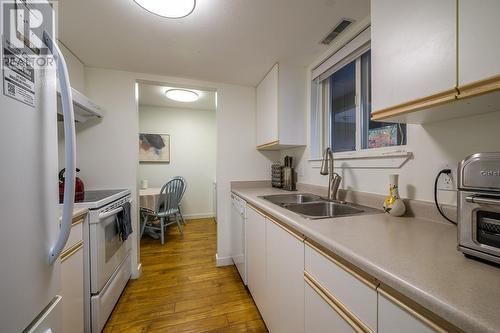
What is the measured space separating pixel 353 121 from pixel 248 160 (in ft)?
4.21

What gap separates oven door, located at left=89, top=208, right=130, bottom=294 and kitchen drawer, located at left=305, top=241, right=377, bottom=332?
1.42 metres

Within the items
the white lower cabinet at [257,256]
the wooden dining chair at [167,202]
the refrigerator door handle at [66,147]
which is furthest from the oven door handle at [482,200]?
the wooden dining chair at [167,202]

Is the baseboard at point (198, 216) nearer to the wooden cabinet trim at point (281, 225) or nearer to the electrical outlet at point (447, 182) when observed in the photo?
the wooden cabinet trim at point (281, 225)

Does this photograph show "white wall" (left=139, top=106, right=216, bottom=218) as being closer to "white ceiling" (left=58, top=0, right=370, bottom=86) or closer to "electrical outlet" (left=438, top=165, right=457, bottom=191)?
"white ceiling" (left=58, top=0, right=370, bottom=86)

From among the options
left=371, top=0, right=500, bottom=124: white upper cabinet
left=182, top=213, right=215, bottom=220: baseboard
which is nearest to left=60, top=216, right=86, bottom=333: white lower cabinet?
left=371, top=0, right=500, bottom=124: white upper cabinet

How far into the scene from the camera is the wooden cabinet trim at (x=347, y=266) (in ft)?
2.00

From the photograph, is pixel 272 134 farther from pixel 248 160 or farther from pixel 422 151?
pixel 422 151

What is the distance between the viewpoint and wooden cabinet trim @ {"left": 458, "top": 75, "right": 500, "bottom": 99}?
0.59m

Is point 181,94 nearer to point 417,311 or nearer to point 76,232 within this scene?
point 76,232

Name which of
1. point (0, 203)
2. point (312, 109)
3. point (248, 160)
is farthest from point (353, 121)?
point (0, 203)

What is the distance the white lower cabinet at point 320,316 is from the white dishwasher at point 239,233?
104 cm

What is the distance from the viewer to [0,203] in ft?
1.56

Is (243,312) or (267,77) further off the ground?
(267,77)

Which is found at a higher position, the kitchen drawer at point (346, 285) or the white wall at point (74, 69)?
the white wall at point (74, 69)
